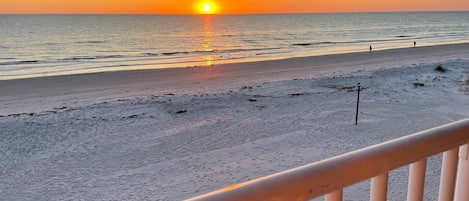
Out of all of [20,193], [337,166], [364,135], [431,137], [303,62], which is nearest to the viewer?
[337,166]

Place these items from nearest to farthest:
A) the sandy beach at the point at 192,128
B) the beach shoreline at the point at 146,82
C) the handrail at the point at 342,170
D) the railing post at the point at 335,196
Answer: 1. the handrail at the point at 342,170
2. the railing post at the point at 335,196
3. the sandy beach at the point at 192,128
4. the beach shoreline at the point at 146,82

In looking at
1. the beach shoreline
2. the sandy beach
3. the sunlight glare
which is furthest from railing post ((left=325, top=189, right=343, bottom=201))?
the sunlight glare

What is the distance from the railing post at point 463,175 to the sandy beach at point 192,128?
11.7 ft

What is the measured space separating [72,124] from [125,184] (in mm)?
3677

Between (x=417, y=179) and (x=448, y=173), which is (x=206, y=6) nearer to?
(x=448, y=173)

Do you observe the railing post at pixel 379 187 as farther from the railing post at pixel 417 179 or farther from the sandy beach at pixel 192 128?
the sandy beach at pixel 192 128

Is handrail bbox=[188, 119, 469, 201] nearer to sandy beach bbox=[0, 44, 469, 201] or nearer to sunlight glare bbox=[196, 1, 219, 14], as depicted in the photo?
sandy beach bbox=[0, 44, 469, 201]

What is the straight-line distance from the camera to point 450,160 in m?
1.20

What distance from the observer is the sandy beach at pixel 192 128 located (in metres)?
5.41

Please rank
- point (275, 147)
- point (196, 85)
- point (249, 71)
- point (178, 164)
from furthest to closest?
1. point (249, 71)
2. point (196, 85)
3. point (275, 147)
4. point (178, 164)

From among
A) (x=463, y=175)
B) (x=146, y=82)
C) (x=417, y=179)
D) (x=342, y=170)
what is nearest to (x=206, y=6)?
(x=146, y=82)

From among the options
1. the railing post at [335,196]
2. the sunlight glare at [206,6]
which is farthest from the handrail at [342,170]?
the sunlight glare at [206,6]

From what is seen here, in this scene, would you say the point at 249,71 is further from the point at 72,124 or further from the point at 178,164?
the point at 178,164

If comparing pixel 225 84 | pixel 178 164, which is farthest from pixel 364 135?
pixel 225 84
